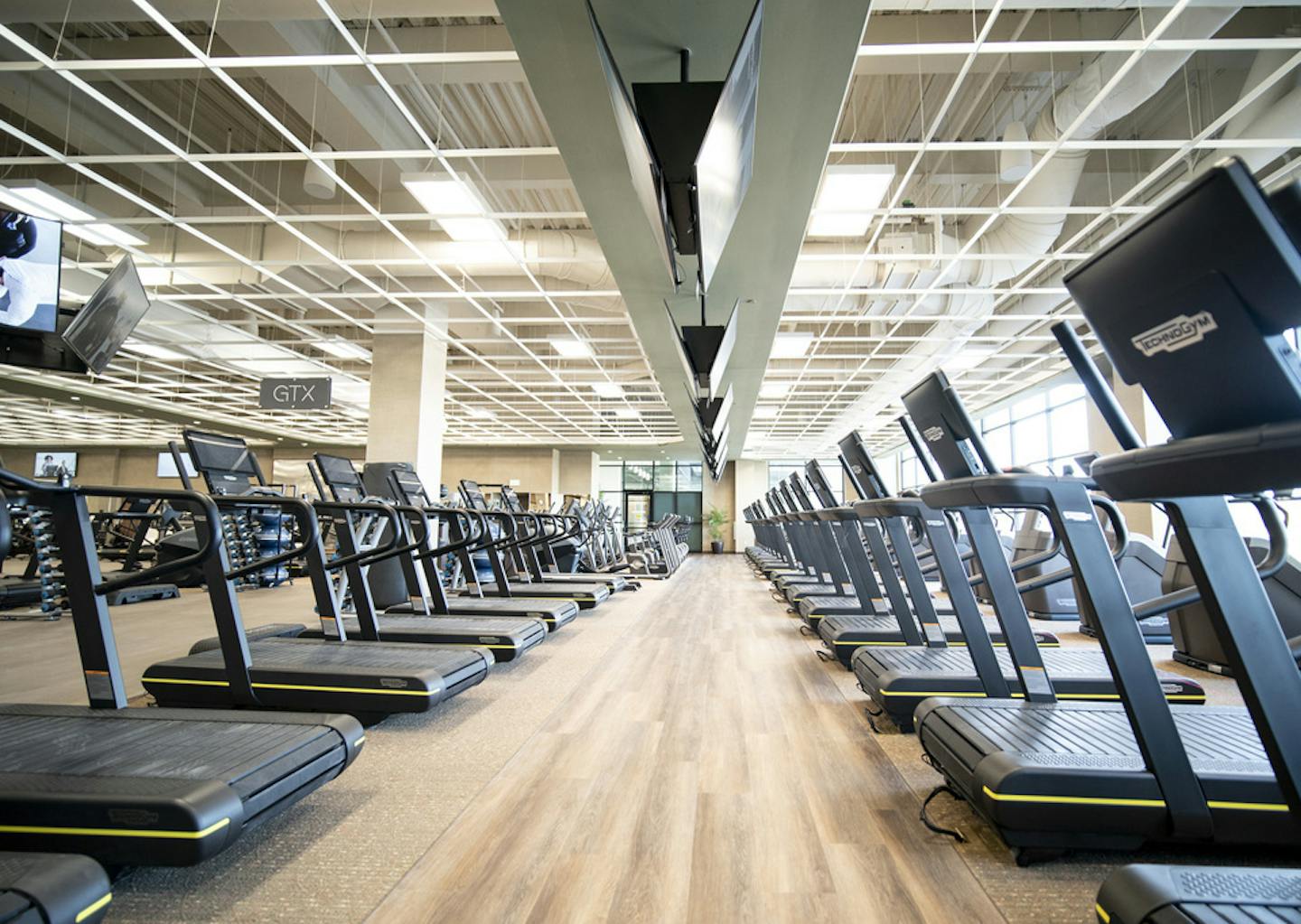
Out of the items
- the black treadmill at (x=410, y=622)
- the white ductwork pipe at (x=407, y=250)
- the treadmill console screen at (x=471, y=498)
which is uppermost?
the white ductwork pipe at (x=407, y=250)

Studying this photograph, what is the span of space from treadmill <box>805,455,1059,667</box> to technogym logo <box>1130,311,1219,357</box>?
5.29ft

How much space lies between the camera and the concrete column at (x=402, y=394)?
10.5 meters

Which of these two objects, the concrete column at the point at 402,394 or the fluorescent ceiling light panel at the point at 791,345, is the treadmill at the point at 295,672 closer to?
the concrete column at the point at 402,394

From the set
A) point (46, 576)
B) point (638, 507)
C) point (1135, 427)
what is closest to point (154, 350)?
point (46, 576)

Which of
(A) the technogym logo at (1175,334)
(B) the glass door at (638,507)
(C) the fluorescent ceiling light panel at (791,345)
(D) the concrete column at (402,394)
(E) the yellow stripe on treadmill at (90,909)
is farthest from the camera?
(B) the glass door at (638,507)

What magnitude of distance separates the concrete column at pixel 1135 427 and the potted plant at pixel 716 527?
12561 millimetres

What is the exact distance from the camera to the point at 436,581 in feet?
14.4

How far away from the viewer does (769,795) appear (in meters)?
1.95

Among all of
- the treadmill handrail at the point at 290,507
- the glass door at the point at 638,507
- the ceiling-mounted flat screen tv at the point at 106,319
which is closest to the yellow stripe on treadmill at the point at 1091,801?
the treadmill handrail at the point at 290,507

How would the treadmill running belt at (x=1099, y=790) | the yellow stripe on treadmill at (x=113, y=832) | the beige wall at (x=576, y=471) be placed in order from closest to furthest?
the yellow stripe on treadmill at (x=113, y=832) < the treadmill running belt at (x=1099, y=790) < the beige wall at (x=576, y=471)

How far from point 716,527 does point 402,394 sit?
14.3m

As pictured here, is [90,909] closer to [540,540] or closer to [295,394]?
[540,540]

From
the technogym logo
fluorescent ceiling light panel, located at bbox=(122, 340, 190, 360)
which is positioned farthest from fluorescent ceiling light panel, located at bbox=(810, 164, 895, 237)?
fluorescent ceiling light panel, located at bbox=(122, 340, 190, 360)

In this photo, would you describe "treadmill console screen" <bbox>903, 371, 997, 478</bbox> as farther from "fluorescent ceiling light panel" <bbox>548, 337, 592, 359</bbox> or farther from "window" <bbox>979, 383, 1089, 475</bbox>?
"window" <bbox>979, 383, 1089, 475</bbox>
